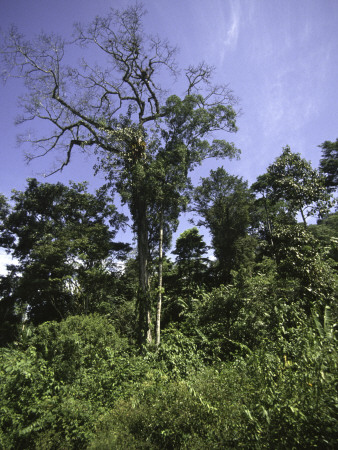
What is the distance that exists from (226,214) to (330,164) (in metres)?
14.4

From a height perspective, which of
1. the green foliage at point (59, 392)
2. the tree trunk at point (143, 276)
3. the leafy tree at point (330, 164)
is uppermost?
the leafy tree at point (330, 164)

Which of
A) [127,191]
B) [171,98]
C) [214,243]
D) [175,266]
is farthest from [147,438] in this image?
[175,266]

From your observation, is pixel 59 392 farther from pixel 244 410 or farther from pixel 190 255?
pixel 190 255

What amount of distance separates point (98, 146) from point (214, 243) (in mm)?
12878

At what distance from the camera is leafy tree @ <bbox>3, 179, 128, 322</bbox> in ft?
47.4

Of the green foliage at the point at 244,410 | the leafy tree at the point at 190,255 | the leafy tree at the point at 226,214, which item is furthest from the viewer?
the leafy tree at the point at 190,255

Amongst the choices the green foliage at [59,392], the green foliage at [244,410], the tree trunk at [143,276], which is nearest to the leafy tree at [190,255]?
the tree trunk at [143,276]

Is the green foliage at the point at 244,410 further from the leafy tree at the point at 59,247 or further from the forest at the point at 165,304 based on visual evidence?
the leafy tree at the point at 59,247

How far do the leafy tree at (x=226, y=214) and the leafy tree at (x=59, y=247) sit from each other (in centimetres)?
829

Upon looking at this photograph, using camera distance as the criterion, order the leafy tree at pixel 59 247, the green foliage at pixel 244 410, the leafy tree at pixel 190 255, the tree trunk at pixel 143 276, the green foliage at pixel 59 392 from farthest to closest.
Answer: the leafy tree at pixel 190 255
the leafy tree at pixel 59 247
the tree trunk at pixel 143 276
the green foliage at pixel 59 392
the green foliage at pixel 244 410

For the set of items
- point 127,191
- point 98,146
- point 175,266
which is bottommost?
point 175,266

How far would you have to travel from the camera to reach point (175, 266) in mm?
23266

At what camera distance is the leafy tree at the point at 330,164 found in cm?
2489

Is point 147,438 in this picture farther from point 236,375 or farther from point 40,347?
point 40,347
